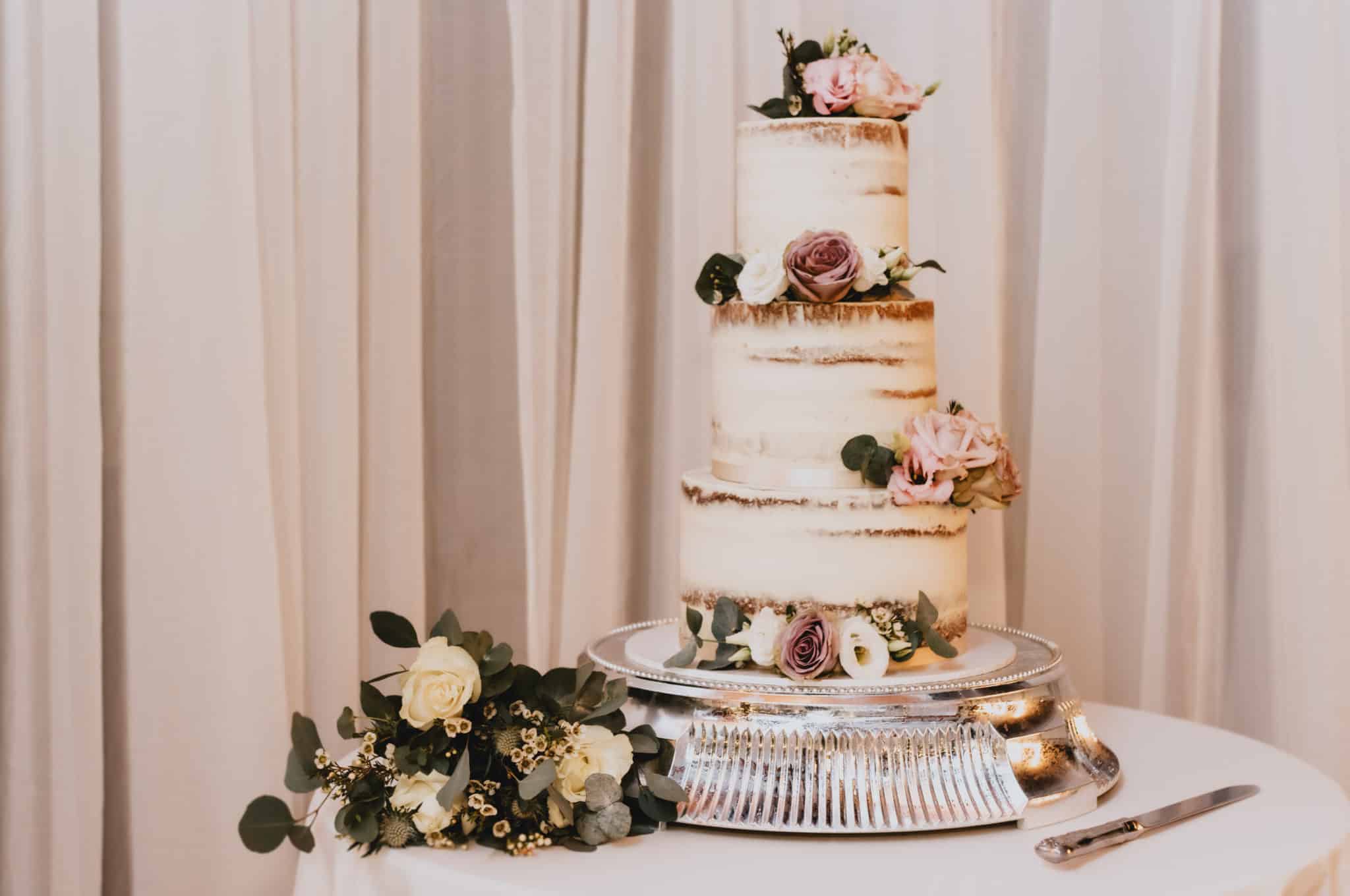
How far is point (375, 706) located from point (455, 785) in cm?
15

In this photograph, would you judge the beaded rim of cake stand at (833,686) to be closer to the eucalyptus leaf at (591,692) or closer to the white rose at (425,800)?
the eucalyptus leaf at (591,692)

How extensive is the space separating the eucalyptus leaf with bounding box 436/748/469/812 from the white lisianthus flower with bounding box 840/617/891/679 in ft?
1.28

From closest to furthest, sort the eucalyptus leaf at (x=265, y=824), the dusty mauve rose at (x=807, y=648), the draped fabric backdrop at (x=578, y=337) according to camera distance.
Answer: the eucalyptus leaf at (x=265, y=824) → the dusty mauve rose at (x=807, y=648) → the draped fabric backdrop at (x=578, y=337)

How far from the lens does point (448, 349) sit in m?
2.20

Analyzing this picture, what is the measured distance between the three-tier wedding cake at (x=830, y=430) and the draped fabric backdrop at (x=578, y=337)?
65 cm

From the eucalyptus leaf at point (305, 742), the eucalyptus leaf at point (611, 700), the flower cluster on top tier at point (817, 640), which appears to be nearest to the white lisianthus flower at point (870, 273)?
the flower cluster on top tier at point (817, 640)

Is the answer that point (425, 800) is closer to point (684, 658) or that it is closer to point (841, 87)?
point (684, 658)

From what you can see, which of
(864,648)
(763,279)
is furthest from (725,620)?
(763,279)

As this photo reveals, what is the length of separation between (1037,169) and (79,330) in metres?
1.44

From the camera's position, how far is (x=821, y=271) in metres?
1.47

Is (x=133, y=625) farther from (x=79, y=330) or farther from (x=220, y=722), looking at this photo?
(x=79, y=330)

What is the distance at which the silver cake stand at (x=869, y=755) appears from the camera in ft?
4.34

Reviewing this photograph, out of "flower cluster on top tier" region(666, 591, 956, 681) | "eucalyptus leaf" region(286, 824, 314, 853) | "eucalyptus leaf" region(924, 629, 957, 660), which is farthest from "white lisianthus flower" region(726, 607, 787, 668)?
"eucalyptus leaf" region(286, 824, 314, 853)

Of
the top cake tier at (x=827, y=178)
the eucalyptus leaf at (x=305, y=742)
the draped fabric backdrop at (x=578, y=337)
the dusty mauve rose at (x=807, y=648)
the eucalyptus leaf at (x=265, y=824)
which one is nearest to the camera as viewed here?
the eucalyptus leaf at (x=265, y=824)
